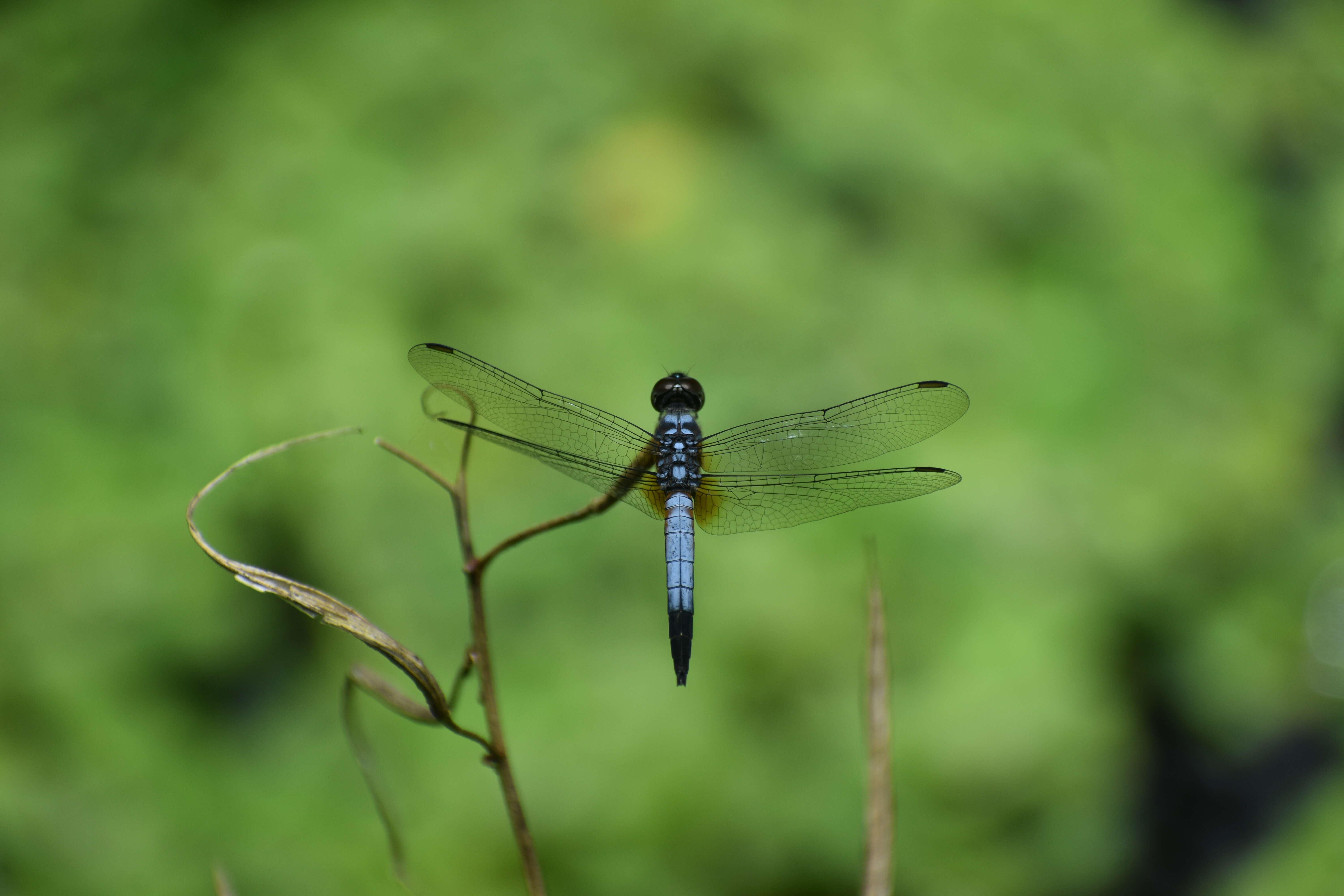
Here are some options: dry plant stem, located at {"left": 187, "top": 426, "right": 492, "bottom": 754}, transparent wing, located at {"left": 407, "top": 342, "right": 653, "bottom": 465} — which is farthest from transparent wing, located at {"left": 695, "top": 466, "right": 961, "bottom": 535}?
dry plant stem, located at {"left": 187, "top": 426, "right": 492, "bottom": 754}

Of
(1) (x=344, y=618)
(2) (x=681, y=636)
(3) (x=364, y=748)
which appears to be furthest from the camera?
(2) (x=681, y=636)

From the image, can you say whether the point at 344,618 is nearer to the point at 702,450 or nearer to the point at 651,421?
the point at 702,450

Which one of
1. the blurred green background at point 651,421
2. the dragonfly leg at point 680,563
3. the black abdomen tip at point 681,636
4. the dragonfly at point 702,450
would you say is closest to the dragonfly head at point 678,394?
the dragonfly at point 702,450

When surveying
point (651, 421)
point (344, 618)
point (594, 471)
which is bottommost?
point (344, 618)

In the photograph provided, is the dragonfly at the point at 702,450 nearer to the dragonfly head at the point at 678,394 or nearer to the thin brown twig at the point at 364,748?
the dragonfly head at the point at 678,394

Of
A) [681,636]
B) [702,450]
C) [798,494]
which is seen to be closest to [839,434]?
[798,494]

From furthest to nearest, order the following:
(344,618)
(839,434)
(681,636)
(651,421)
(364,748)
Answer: (651,421) → (839,434) → (681,636) → (364,748) → (344,618)

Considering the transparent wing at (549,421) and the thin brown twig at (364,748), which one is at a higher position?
the transparent wing at (549,421)

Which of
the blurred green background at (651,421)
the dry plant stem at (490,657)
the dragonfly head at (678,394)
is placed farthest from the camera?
the blurred green background at (651,421)
